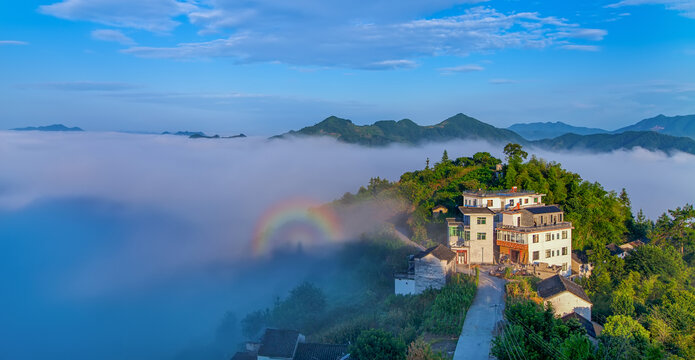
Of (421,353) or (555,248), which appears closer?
(421,353)

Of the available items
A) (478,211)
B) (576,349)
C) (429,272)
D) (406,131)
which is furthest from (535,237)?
(406,131)

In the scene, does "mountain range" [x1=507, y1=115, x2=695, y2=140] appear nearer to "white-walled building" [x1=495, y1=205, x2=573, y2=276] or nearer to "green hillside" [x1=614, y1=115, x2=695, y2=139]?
"green hillside" [x1=614, y1=115, x2=695, y2=139]

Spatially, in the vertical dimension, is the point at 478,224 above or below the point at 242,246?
above

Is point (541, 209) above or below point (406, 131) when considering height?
below

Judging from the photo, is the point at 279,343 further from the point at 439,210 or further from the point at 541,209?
the point at 541,209

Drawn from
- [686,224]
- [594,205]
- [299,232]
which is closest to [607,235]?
[594,205]

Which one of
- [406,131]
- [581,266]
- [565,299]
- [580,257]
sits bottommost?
[581,266]

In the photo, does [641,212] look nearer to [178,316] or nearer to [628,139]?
[178,316]

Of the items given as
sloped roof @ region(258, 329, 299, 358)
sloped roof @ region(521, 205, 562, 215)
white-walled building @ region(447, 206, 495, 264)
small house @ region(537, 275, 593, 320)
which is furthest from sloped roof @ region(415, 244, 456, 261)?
sloped roof @ region(258, 329, 299, 358)
